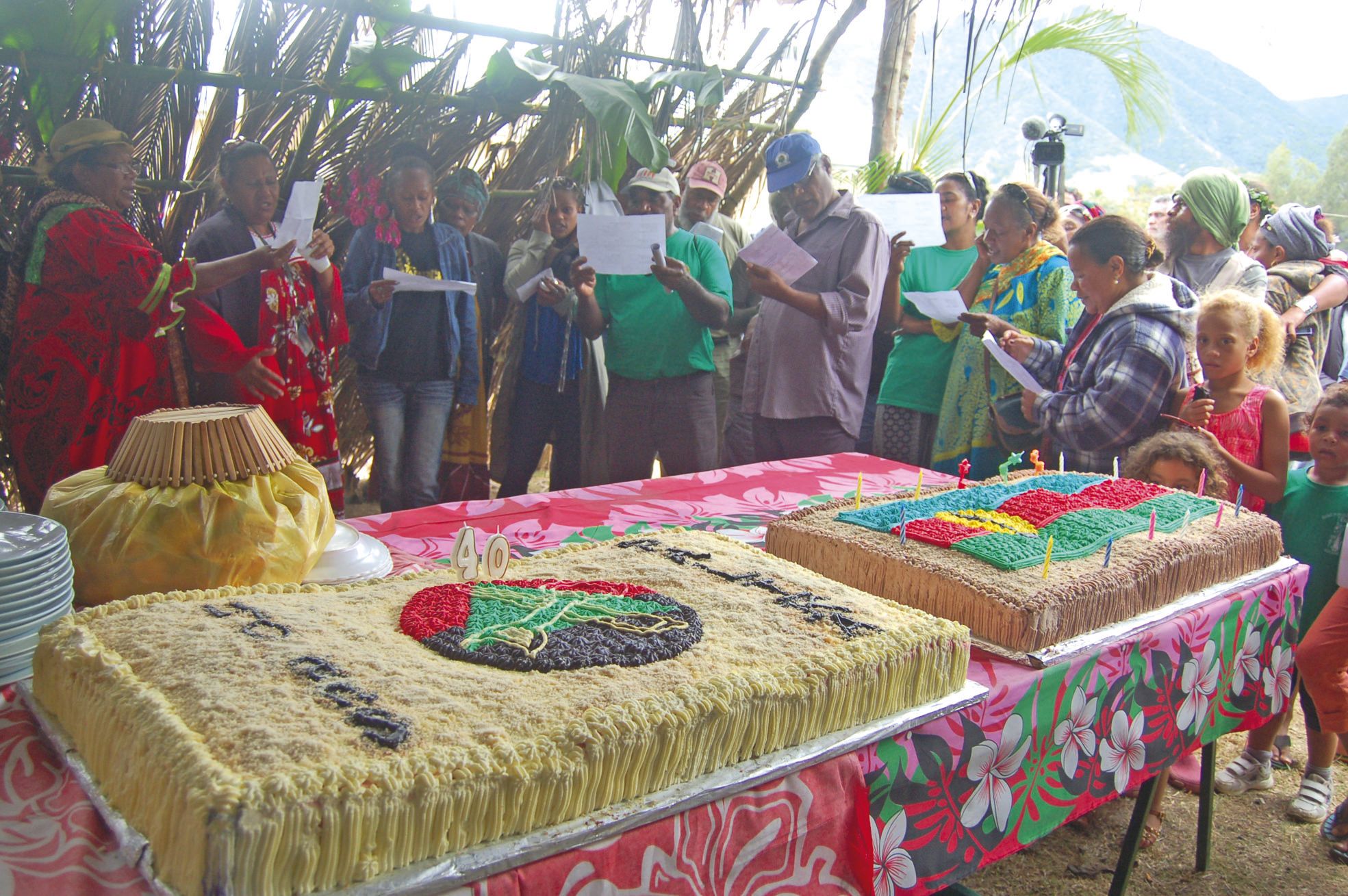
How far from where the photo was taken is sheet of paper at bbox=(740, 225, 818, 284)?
3.30m

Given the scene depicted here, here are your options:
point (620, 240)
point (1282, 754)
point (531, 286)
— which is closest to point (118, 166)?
point (531, 286)

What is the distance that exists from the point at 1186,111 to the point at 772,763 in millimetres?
48550

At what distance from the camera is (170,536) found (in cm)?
120

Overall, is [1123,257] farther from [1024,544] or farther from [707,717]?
[707,717]

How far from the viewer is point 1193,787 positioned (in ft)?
8.18

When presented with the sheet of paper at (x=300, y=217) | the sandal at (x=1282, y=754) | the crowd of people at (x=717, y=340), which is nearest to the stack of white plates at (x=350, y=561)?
the crowd of people at (x=717, y=340)

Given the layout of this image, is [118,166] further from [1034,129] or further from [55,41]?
[1034,129]

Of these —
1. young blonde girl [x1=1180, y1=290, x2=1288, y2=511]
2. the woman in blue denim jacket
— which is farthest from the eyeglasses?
young blonde girl [x1=1180, y1=290, x2=1288, y2=511]

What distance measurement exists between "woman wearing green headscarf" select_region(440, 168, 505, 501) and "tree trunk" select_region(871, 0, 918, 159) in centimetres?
307

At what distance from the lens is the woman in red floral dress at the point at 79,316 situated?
8.54ft

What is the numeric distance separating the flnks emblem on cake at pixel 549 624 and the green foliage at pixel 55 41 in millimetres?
2828

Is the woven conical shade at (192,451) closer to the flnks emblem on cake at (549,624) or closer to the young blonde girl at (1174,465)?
the flnks emblem on cake at (549,624)

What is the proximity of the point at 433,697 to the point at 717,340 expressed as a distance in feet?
11.3

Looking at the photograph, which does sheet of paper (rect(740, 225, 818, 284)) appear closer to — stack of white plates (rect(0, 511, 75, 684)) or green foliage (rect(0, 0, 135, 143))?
green foliage (rect(0, 0, 135, 143))
